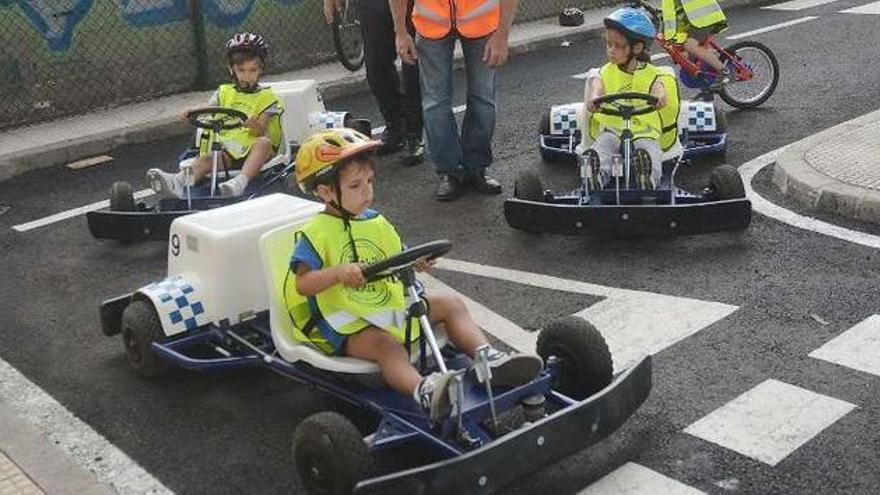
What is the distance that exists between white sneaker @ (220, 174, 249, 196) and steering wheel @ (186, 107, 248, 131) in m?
0.35

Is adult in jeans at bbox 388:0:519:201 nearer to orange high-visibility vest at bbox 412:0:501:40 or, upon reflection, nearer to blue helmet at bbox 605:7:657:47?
orange high-visibility vest at bbox 412:0:501:40

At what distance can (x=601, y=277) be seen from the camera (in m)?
5.95

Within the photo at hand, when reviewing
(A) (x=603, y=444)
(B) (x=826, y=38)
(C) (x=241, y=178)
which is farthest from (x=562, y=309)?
(B) (x=826, y=38)

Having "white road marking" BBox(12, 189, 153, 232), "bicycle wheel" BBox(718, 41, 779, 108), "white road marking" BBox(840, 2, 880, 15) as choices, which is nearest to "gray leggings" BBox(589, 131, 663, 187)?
"bicycle wheel" BBox(718, 41, 779, 108)

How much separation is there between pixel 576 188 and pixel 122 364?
3.45 meters

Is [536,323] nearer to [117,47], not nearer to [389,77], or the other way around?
[389,77]

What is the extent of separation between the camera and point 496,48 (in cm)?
721

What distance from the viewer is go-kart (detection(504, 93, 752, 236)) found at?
6133mm

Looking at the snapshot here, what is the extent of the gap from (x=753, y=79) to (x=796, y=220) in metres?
3.12

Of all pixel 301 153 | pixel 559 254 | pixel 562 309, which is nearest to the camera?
pixel 301 153

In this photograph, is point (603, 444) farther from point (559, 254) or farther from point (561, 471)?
point (559, 254)

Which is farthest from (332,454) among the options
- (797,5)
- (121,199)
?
(797,5)

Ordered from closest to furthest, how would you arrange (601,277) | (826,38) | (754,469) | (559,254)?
(754,469) < (601,277) < (559,254) < (826,38)

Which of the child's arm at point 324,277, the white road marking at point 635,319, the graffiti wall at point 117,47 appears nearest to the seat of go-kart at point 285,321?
the child's arm at point 324,277
